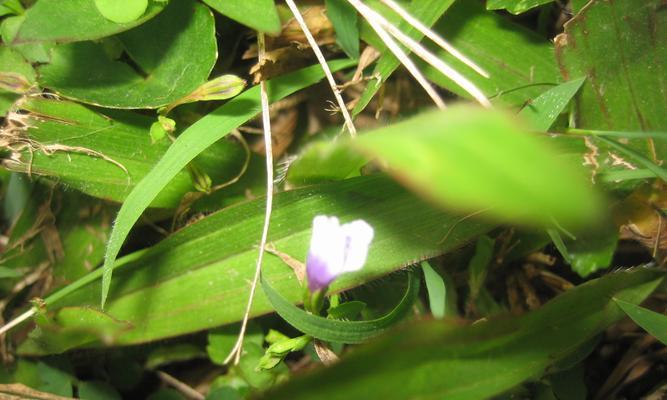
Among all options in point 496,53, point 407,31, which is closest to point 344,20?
point 407,31

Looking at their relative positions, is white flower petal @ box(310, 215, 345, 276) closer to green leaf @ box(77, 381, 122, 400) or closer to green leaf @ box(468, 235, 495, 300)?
green leaf @ box(468, 235, 495, 300)

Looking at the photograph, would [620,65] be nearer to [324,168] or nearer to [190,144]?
[324,168]

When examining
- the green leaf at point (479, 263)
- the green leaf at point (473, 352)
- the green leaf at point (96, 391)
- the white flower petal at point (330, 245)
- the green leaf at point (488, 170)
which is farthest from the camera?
the green leaf at point (96, 391)

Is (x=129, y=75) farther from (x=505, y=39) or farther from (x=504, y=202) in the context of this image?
(x=504, y=202)

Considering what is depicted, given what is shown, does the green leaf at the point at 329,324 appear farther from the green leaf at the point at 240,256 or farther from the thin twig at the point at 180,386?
the thin twig at the point at 180,386

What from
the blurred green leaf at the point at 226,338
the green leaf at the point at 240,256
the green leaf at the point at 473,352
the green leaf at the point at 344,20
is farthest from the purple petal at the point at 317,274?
the green leaf at the point at 344,20

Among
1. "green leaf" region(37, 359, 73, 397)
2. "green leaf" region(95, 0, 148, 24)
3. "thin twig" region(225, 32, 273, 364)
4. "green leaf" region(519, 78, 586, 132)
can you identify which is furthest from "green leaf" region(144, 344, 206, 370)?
"green leaf" region(519, 78, 586, 132)

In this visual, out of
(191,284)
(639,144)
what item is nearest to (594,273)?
(639,144)
